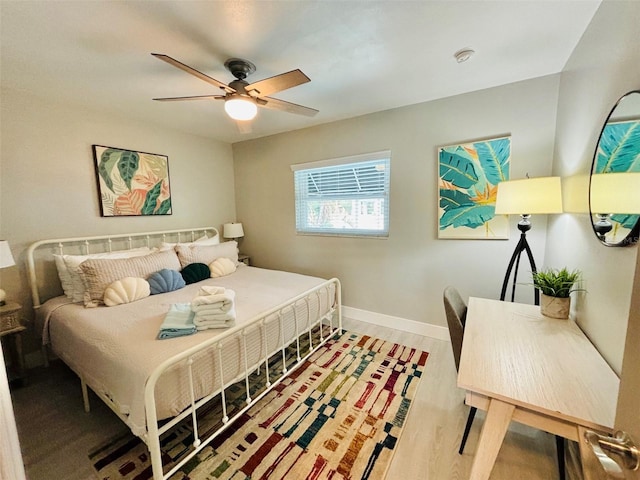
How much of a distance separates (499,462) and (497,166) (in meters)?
2.13

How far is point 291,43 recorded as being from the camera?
65.0 inches

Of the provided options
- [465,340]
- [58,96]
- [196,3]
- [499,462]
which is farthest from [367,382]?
[58,96]

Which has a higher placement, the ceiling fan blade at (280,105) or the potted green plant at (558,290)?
the ceiling fan blade at (280,105)

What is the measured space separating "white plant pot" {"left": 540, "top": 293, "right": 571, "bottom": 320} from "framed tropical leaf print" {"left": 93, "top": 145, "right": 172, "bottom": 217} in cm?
374

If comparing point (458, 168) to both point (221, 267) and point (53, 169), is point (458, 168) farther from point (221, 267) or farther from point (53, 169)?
point (53, 169)

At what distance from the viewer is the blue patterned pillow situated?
233cm

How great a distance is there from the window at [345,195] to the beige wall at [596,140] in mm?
1442

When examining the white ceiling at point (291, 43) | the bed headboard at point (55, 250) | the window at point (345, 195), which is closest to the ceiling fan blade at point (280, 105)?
the white ceiling at point (291, 43)

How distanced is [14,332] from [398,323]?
3.38 meters

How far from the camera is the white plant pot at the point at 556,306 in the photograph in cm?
151

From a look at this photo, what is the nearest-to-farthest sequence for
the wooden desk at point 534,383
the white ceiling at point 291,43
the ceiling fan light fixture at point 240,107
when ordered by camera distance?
the wooden desk at point 534,383 < the white ceiling at point 291,43 < the ceiling fan light fixture at point 240,107

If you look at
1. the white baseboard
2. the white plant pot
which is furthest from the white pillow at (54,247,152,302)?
the white plant pot

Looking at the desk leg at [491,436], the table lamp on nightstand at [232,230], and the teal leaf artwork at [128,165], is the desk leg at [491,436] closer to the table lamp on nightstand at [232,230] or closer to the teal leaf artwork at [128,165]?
the table lamp on nightstand at [232,230]

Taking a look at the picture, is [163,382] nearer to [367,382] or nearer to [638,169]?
[367,382]
